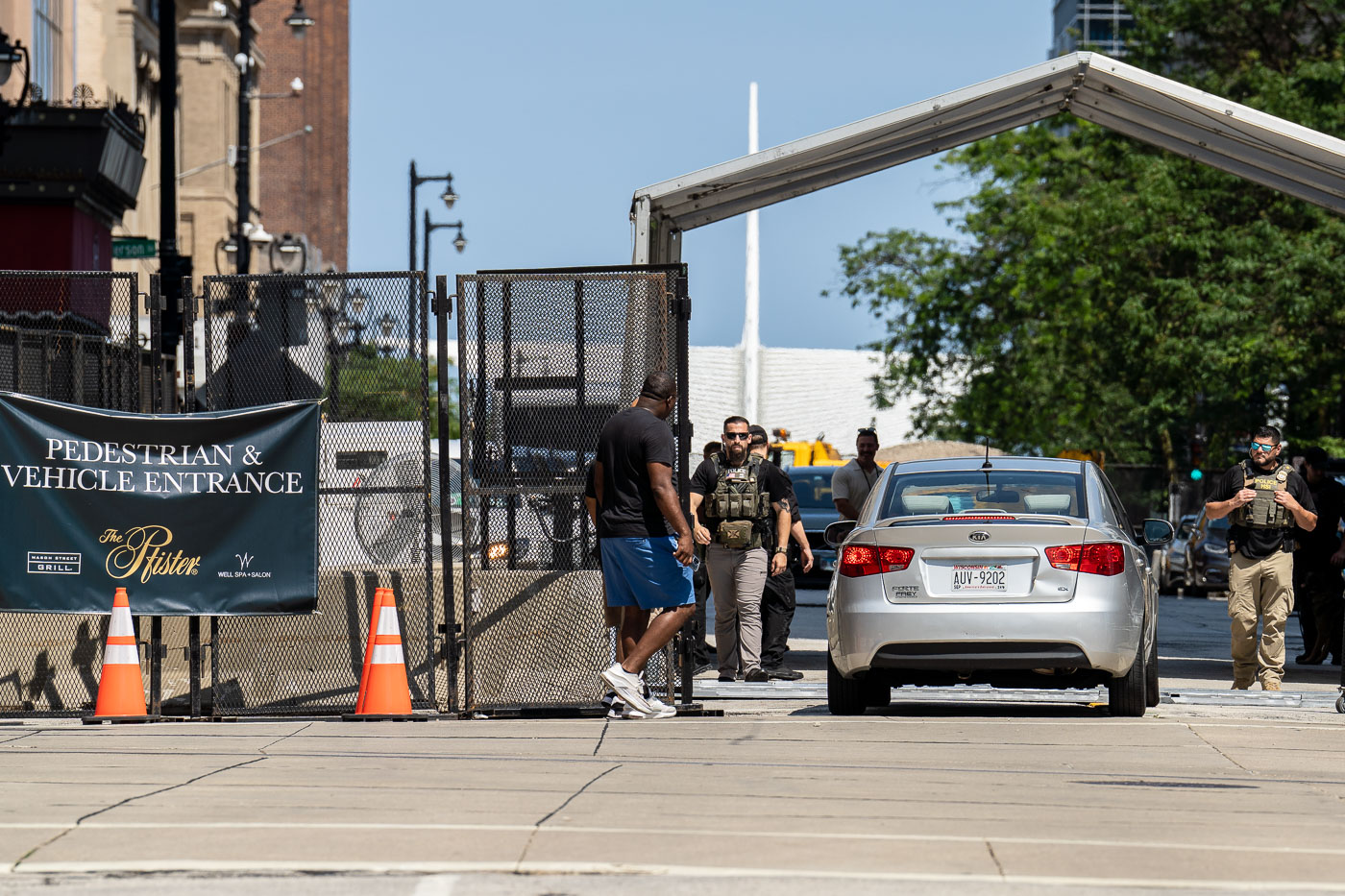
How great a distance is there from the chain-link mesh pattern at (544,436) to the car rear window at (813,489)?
14713mm

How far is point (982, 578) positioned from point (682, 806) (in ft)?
12.6

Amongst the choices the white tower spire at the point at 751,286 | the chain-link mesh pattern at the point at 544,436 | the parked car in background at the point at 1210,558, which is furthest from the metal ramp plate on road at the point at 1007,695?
the white tower spire at the point at 751,286

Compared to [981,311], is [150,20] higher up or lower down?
higher up

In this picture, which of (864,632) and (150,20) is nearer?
(864,632)

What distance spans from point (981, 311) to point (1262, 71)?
63.6 feet

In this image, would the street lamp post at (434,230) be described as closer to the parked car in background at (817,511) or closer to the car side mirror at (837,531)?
the parked car in background at (817,511)

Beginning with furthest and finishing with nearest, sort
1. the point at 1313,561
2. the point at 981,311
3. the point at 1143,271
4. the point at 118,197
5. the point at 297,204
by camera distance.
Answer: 1. the point at 297,204
2. the point at 981,311
3. the point at 1143,271
4. the point at 118,197
5. the point at 1313,561

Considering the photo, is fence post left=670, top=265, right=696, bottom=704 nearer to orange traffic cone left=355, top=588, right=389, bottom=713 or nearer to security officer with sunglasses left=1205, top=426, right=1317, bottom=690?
orange traffic cone left=355, top=588, right=389, bottom=713

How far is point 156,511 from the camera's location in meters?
11.7

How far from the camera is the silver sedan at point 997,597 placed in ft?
36.8

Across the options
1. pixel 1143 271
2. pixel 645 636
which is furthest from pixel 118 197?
pixel 645 636

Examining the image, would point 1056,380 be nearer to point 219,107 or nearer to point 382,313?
point 219,107

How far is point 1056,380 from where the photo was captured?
167 ft

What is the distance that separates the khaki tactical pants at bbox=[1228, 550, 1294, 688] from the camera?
14453mm
